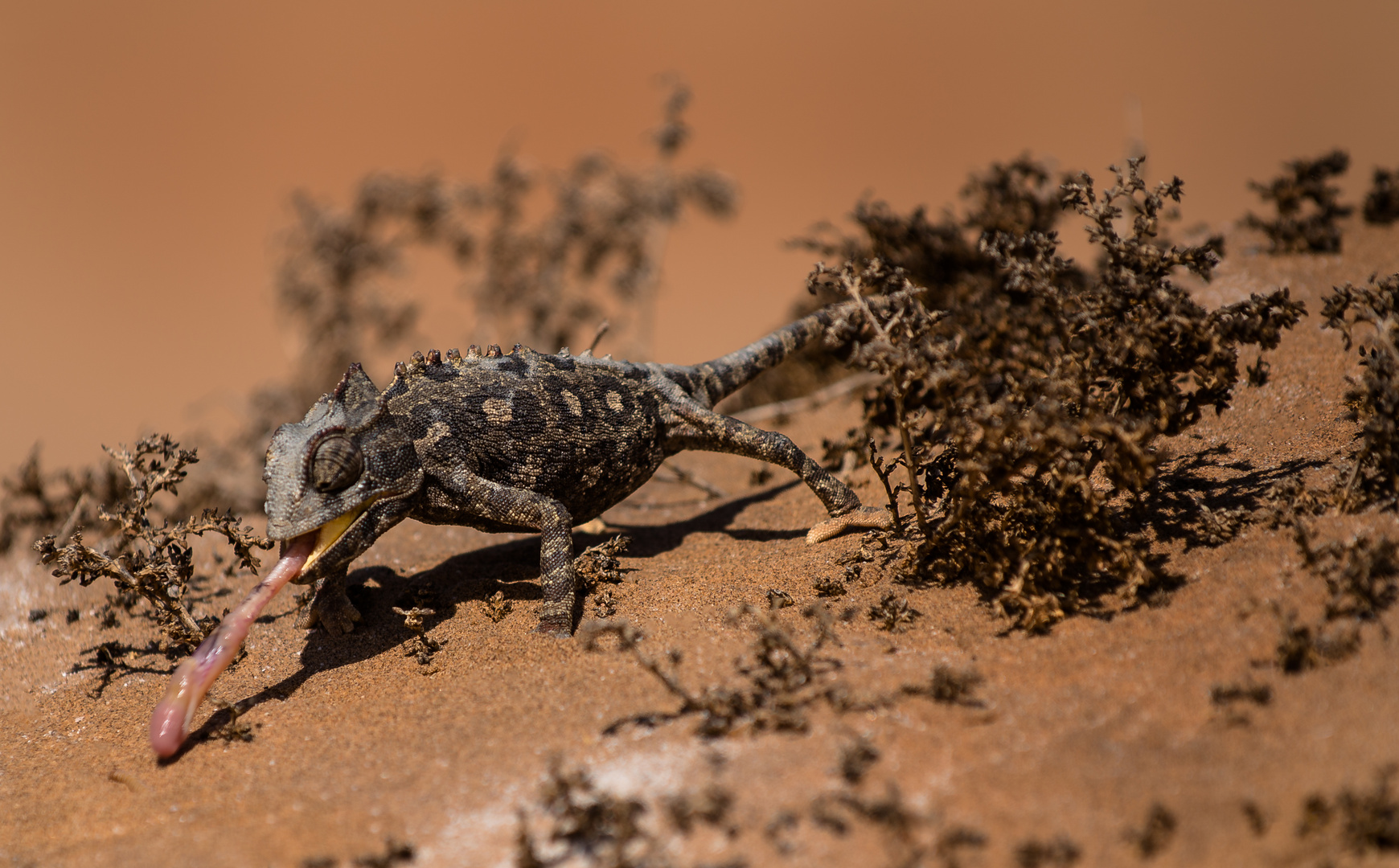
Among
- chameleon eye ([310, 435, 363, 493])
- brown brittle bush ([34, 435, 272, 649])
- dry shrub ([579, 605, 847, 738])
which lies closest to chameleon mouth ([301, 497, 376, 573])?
chameleon eye ([310, 435, 363, 493])

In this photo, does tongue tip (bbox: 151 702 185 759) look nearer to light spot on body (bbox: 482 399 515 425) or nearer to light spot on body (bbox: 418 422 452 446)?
light spot on body (bbox: 418 422 452 446)

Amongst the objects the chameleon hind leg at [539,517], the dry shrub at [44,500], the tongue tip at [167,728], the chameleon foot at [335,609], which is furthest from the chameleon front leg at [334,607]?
the dry shrub at [44,500]

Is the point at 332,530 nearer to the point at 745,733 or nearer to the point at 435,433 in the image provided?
the point at 435,433

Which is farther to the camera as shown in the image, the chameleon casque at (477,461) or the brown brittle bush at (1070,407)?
the chameleon casque at (477,461)

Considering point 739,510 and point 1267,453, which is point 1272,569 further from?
point 739,510

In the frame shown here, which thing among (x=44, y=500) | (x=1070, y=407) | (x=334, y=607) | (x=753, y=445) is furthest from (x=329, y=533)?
(x=44, y=500)

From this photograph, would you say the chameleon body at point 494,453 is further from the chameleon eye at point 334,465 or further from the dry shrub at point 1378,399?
the dry shrub at point 1378,399

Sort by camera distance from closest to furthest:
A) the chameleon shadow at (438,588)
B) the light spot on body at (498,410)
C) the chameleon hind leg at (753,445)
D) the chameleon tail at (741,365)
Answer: the chameleon shadow at (438,588) < the light spot on body at (498,410) < the chameleon hind leg at (753,445) < the chameleon tail at (741,365)
